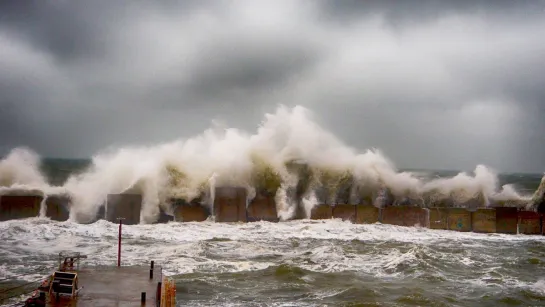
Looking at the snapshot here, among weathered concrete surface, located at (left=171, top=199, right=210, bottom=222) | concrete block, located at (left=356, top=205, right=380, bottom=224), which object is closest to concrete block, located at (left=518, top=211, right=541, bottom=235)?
concrete block, located at (left=356, top=205, right=380, bottom=224)

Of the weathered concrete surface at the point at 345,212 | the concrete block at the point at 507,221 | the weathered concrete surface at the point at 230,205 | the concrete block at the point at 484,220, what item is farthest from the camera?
the weathered concrete surface at the point at 345,212

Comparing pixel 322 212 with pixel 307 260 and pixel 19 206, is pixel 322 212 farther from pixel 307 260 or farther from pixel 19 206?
pixel 19 206

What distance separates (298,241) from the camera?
22.3m

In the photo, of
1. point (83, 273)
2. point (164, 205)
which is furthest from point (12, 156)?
point (83, 273)

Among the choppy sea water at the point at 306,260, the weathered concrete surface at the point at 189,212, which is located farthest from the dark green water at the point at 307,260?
the weathered concrete surface at the point at 189,212

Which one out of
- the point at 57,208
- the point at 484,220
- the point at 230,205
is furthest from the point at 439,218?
the point at 57,208

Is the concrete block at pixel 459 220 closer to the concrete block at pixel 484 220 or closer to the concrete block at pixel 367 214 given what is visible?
the concrete block at pixel 484 220

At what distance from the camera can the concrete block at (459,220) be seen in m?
26.6

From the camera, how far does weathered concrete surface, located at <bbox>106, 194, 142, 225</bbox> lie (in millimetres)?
26203

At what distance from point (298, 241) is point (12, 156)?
2125 cm

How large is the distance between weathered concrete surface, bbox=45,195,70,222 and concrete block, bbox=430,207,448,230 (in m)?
19.1

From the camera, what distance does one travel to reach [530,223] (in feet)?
86.4

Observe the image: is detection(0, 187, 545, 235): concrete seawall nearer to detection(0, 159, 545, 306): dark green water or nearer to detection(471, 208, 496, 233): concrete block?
detection(471, 208, 496, 233): concrete block

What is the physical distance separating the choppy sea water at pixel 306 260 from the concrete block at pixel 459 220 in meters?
0.88
